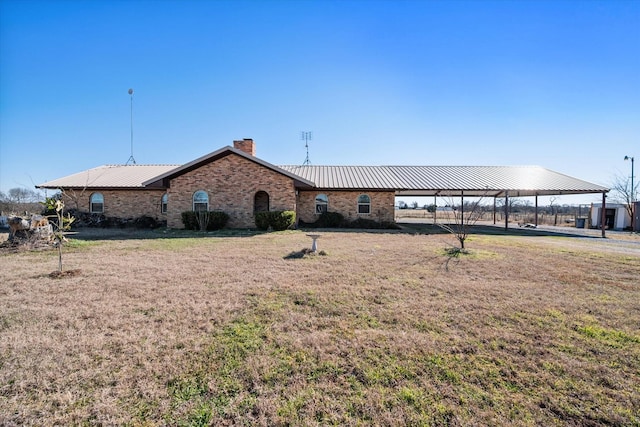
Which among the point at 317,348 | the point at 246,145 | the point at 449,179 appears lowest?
the point at 317,348

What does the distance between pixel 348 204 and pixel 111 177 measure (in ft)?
59.2

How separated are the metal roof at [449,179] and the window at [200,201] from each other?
7.17 meters

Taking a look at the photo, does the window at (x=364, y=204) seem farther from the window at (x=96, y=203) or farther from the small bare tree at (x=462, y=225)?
the window at (x=96, y=203)

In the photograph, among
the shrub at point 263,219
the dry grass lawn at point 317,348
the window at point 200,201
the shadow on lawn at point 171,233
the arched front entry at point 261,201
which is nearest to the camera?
the dry grass lawn at point 317,348

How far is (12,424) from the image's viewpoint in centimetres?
245

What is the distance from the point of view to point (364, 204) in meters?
20.4

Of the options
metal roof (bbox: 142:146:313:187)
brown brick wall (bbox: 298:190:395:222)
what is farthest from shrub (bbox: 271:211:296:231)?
brown brick wall (bbox: 298:190:395:222)

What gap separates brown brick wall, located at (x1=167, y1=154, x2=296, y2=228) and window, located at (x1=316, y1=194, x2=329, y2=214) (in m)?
2.99

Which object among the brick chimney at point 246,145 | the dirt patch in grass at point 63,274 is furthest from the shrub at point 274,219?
the dirt patch in grass at point 63,274

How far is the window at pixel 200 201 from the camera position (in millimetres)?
17672

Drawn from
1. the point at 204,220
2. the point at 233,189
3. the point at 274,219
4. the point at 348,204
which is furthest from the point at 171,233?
the point at 348,204

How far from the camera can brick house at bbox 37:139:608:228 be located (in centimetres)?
1750

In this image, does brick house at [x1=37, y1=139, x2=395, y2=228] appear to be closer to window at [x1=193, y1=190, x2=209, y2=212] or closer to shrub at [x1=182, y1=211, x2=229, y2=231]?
window at [x1=193, y1=190, x2=209, y2=212]

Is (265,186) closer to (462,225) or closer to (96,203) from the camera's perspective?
(462,225)
